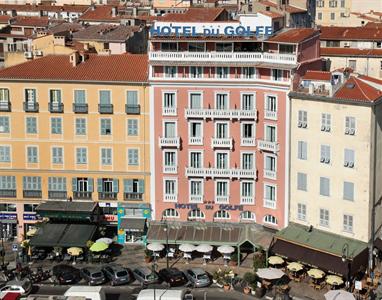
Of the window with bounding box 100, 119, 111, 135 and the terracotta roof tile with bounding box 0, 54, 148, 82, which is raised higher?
the terracotta roof tile with bounding box 0, 54, 148, 82

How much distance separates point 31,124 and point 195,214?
21679 mm

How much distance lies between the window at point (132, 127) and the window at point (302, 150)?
61.5 ft

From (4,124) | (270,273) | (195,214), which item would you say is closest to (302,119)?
(270,273)

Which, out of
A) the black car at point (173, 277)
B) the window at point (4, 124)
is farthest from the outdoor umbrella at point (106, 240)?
the window at point (4, 124)

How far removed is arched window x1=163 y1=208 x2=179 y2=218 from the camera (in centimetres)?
9419

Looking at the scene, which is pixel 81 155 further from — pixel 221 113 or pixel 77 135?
pixel 221 113

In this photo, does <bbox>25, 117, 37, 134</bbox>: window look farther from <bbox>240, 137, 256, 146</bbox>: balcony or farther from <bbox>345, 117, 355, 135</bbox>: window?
<bbox>345, 117, 355, 135</bbox>: window

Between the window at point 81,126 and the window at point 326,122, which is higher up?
the window at point 326,122

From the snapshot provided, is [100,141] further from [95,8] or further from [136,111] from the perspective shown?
[95,8]

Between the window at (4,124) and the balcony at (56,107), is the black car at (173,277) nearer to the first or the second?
the balcony at (56,107)

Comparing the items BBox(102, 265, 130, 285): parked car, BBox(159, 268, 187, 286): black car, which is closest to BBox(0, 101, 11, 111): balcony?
BBox(102, 265, 130, 285): parked car

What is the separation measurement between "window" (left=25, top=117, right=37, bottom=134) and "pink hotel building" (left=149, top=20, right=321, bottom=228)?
13.9 meters

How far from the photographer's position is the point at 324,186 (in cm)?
8638

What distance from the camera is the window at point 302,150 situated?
287ft
